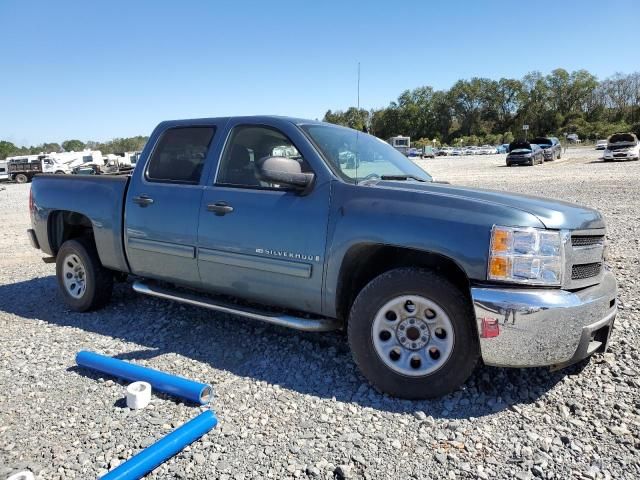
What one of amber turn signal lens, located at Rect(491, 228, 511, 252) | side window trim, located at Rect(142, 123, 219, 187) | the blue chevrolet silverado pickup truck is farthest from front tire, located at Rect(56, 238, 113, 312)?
amber turn signal lens, located at Rect(491, 228, 511, 252)

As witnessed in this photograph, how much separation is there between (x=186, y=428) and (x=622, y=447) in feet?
7.75

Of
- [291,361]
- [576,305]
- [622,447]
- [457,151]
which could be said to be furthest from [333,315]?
[457,151]

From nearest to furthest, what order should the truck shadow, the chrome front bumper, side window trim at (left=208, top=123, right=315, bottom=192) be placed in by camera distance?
the chrome front bumper < the truck shadow < side window trim at (left=208, top=123, right=315, bottom=192)

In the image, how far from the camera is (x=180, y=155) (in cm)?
452

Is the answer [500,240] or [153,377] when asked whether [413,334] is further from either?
[153,377]

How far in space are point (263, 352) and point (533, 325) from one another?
2.11 m

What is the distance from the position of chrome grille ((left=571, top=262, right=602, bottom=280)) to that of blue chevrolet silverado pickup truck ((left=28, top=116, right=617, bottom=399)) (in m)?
0.01

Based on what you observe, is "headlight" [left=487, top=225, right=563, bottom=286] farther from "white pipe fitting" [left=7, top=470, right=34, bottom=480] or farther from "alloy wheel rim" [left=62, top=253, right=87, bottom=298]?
"alloy wheel rim" [left=62, top=253, right=87, bottom=298]

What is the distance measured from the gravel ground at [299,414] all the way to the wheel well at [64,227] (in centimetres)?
114

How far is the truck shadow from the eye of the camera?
328cm

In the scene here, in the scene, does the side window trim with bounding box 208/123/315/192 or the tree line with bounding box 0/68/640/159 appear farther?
the tree line with bounding box 0/68/640/159

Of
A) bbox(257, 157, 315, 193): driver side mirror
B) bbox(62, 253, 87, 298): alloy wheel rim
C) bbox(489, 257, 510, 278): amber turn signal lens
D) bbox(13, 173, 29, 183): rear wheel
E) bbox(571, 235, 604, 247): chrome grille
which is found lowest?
bbox(13, 173, 29, 183): rear wheel

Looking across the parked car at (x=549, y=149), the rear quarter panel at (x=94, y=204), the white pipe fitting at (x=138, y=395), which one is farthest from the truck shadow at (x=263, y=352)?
the parked car at (x=549, y=149)

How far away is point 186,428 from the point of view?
2.80 metres
